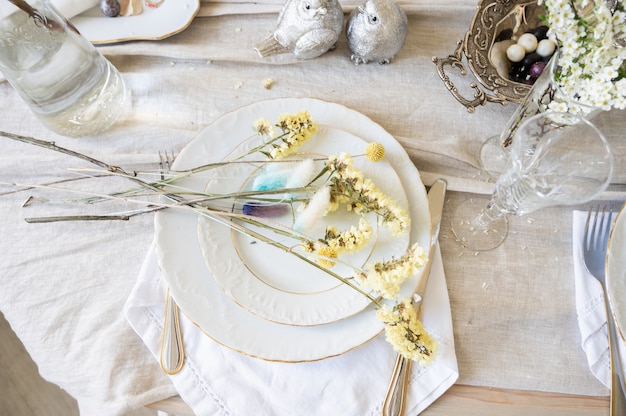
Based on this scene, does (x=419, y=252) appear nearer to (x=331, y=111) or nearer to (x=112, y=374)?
(x=331, y=111)

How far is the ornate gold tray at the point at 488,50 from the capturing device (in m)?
0.66

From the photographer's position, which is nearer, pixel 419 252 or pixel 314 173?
pixel 419 252

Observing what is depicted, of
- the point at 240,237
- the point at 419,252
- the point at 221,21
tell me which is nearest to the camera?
the point at 419,252

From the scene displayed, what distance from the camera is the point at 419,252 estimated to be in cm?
50

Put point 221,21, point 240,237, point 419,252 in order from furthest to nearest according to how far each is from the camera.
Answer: point 221,21 → point 240,237 → point 419,252

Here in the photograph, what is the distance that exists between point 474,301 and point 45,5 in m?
0.62

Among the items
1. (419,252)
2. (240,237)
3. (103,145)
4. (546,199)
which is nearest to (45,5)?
(103,145)

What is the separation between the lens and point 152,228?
25.4 inches

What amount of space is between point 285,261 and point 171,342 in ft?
0.55

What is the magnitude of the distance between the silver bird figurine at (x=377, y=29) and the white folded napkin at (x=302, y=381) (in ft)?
1.23

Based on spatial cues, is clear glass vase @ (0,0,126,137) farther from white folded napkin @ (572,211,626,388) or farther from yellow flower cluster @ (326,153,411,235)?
white folded napkin @ (572,211,626,388)

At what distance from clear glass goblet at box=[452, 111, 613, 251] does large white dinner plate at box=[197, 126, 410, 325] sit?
12cm

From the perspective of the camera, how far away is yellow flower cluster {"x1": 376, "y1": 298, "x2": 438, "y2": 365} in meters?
0.46

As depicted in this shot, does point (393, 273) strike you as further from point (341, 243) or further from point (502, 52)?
point (502, 52)
